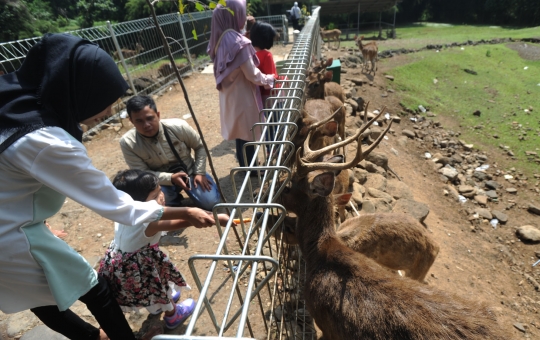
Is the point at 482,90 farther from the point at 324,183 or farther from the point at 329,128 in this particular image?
the point at 324,183

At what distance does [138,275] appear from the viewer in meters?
2.60

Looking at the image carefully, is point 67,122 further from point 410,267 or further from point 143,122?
point 410,267

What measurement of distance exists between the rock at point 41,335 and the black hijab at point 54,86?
96.4 inches

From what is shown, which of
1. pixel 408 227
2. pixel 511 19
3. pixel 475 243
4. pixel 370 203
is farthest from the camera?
pixel 511 19

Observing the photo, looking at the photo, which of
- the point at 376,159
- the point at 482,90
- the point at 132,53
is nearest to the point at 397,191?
the point at 376,159

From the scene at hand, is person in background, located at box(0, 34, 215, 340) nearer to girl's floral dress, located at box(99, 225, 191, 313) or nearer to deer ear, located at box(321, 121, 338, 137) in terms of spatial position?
girl's floral dress, located at box(99, 225, 191, 313)

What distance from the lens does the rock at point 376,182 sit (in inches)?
216

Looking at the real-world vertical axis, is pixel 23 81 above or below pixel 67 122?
above

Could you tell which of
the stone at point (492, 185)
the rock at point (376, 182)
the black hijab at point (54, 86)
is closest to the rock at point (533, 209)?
the stone at point (492, 185)

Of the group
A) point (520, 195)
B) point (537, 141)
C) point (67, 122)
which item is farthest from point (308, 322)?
point (537, 141)

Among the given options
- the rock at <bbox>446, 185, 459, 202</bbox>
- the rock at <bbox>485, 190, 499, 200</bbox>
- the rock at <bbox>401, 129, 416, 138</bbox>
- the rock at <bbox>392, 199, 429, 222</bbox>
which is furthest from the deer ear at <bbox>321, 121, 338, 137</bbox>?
the rock at <bbox>401, 129, 416, 138</bbox>

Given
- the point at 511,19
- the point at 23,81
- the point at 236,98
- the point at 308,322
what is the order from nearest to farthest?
the point at 23,81 → the point at 308,322 → the point at 236,98 → the point at 511,19

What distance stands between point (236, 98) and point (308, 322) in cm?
288

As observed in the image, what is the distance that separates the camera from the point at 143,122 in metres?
3.64
